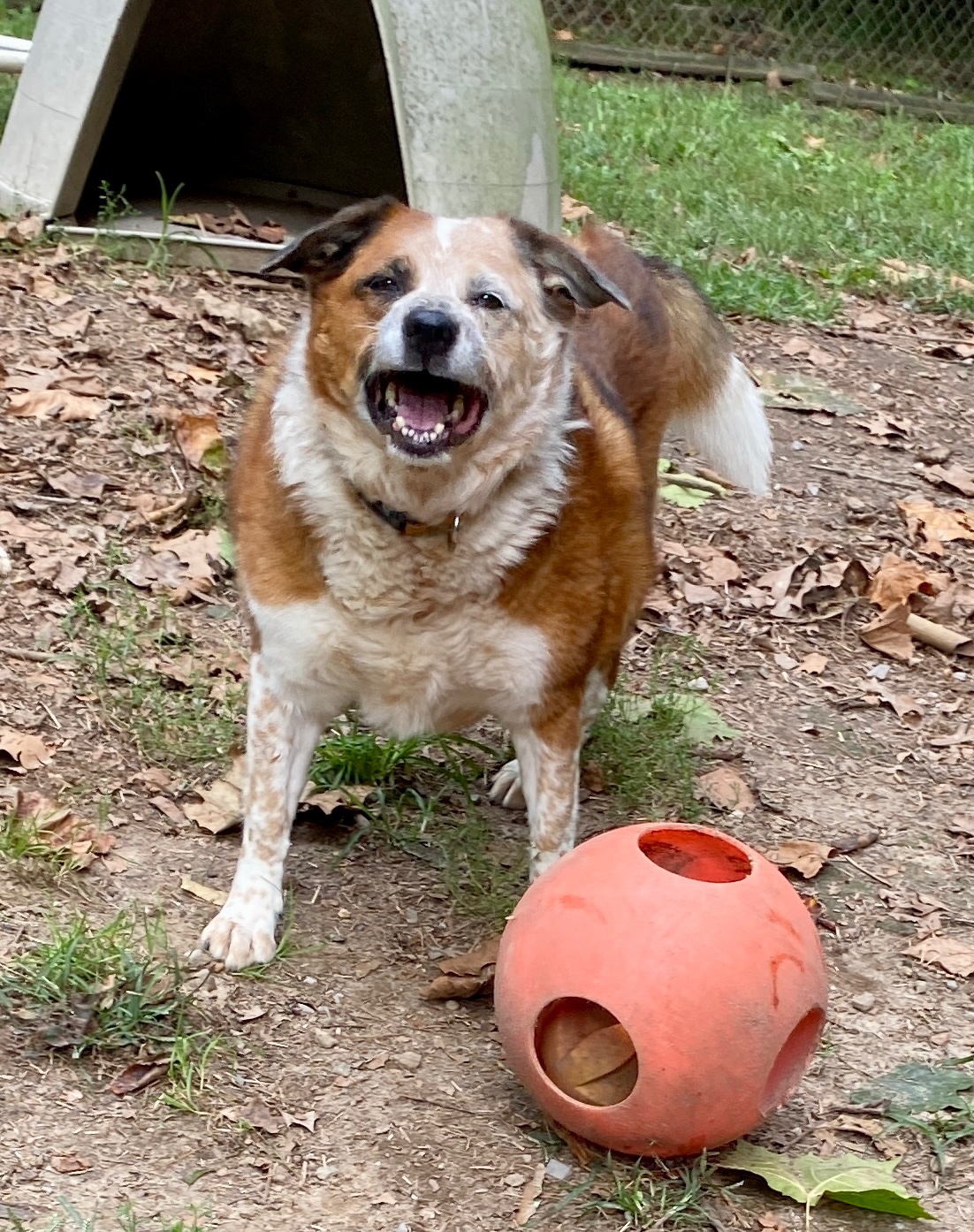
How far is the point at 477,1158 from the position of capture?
8.64ft

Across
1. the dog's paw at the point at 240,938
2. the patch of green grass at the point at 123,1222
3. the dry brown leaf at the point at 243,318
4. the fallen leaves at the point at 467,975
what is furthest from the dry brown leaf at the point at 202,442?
the patch of green grass at the point at 123,1222

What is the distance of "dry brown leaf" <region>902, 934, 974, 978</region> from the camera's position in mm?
3305

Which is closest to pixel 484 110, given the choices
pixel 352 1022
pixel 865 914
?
pixel 865 914

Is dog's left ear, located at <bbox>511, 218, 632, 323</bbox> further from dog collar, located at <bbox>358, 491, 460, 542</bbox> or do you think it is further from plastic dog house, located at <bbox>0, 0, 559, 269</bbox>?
plastic dog house, located at <bbox>0, 0, 559, 269</bbox>

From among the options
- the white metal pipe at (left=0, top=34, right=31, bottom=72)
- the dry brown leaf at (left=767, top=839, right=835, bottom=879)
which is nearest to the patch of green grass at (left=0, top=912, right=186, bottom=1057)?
the dry brown leaf at (left=767, top=839, right=835, bottom=879)

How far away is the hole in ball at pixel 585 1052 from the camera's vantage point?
Result: 8.34 ft

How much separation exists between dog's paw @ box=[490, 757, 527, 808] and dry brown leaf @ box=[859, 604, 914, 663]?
144 centimetres

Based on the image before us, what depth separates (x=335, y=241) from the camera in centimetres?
315

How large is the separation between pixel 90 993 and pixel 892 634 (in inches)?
112

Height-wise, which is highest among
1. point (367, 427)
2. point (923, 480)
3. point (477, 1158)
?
point (367, 427)

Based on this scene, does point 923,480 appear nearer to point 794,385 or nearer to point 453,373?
point 794,385

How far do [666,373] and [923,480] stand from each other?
6.81 ft

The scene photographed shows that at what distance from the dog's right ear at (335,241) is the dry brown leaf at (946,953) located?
1.85 metres

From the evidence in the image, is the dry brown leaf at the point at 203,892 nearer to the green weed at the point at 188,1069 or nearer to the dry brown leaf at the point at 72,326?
the green weed at the point at 188,1069
